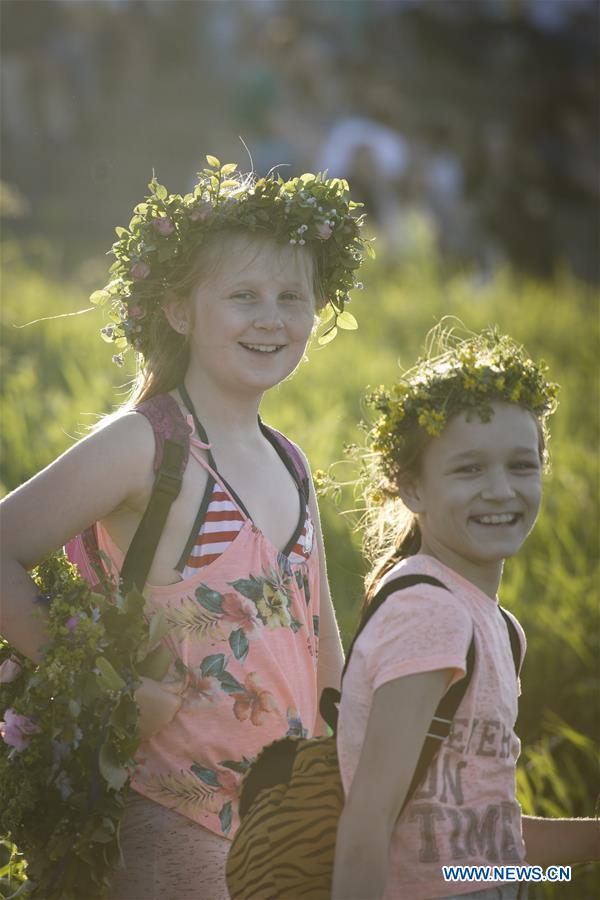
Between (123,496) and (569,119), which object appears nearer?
(123,496)

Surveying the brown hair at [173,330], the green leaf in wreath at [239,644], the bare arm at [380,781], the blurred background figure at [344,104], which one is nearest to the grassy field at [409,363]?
the brown hair at [173,330]

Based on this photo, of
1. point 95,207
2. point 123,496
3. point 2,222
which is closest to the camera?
point 123,496

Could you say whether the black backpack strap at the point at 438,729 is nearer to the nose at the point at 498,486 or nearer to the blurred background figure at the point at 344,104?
the nose at the point at 498,486

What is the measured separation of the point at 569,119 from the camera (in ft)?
68.2

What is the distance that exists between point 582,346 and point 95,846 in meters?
7.34

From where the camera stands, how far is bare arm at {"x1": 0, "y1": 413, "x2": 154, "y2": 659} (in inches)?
89.6

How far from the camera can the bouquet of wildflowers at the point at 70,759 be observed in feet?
7.26

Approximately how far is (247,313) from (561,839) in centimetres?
124

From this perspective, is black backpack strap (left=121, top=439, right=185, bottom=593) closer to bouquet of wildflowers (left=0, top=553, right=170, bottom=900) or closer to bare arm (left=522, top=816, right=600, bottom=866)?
bouquet of wildflowers (left=0, top=553, right=170, bottom=900)

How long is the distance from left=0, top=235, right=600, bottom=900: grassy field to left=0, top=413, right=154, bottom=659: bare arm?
304mm

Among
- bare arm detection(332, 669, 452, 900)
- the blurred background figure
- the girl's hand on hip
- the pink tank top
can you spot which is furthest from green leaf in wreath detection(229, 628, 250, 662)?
the blurred background figure

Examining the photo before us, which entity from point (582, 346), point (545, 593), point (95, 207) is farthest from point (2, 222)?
point (545, 593)

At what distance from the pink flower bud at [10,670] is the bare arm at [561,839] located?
40.3 inches

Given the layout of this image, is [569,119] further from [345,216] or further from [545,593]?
[345,216]
